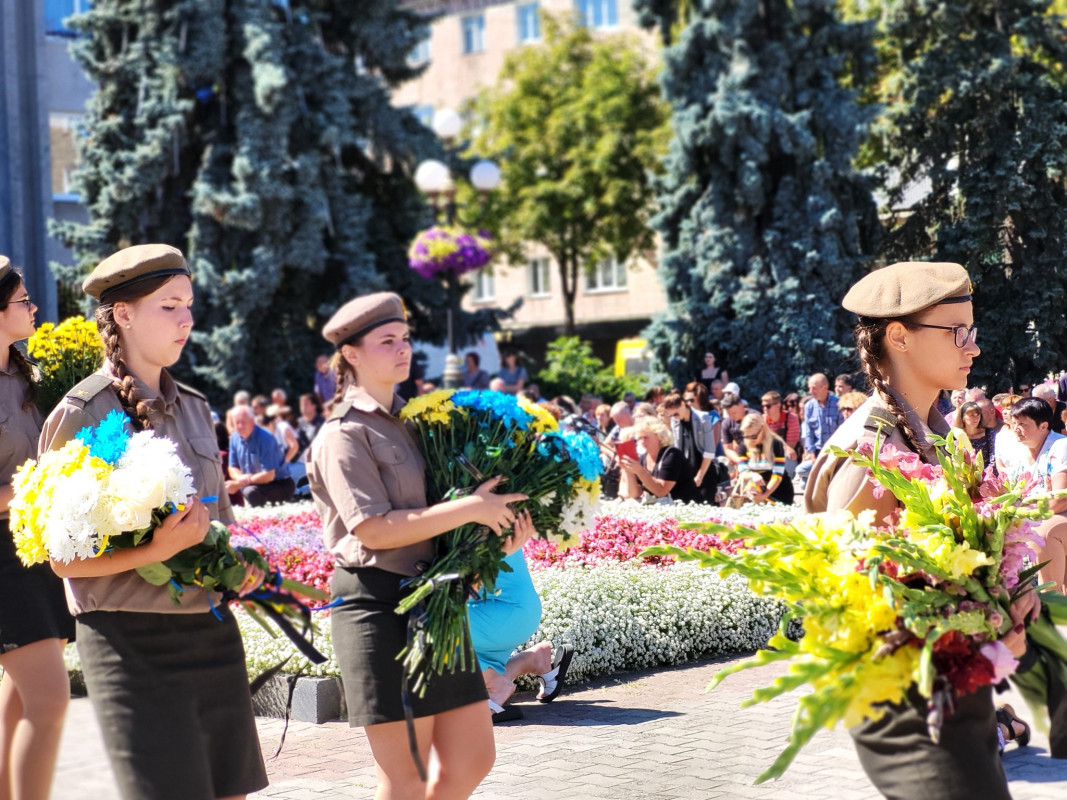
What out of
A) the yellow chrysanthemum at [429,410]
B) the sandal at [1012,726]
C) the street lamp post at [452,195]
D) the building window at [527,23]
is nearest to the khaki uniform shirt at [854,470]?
the yellow chrysanthemum at [429,410]

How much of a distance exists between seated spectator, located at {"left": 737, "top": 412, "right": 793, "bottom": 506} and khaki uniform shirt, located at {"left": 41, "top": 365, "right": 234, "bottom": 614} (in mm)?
9893

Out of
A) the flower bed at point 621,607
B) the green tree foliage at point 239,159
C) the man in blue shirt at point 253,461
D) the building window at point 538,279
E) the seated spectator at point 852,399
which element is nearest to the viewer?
the flower bed at point 621,607

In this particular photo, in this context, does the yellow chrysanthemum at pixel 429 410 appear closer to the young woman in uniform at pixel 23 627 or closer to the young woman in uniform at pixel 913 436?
the young woman in uniform at pixel 913 436

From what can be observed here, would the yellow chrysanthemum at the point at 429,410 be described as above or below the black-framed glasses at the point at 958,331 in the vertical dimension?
below

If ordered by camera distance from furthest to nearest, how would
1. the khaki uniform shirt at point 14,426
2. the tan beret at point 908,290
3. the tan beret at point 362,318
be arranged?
the khaki uniform shirt at point 14,426
the tan beret at point 362,318
the tan beret at point 908,290

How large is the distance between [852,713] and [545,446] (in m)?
1.67

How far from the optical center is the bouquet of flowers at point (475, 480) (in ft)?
12.9

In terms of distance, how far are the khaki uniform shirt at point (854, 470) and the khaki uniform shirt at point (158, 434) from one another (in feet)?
5.60

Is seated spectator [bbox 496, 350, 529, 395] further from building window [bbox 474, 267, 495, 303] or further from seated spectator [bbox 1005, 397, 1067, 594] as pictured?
building window [bbox 474, 267, 495, 303]

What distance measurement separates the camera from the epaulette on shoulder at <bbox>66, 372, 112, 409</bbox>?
374 cm

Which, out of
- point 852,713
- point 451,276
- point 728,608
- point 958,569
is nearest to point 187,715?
point 852,713

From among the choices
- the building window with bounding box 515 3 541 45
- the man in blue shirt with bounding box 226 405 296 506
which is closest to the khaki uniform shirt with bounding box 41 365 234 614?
the man in blue shirt with bounding box 226 405 296 506

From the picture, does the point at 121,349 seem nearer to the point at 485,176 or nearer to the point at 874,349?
the point at 874,349

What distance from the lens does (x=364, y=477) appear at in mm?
4004
